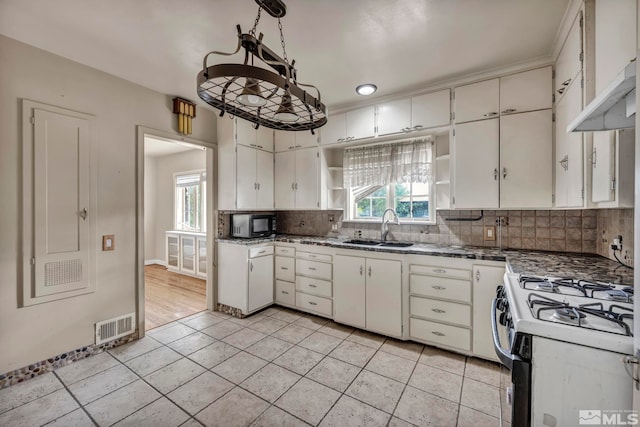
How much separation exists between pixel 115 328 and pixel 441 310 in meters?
3.13

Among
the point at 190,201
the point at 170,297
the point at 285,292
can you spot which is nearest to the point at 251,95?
the point at 285,292

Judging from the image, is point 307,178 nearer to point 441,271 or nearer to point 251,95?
point 441,271

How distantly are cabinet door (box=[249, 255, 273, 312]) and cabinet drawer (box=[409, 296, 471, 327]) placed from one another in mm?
1815

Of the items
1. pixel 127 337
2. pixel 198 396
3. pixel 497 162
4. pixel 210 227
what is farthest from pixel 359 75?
pixel 127 337

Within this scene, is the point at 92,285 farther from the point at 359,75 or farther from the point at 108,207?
the point at 359,75

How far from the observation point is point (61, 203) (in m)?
2.24

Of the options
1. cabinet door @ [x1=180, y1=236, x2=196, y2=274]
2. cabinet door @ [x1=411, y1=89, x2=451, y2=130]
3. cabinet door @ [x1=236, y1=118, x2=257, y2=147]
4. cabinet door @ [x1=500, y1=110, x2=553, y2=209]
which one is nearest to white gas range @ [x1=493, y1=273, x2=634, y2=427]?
cabinet door @ [x1=500, y1=110, x2=553, y2=209]

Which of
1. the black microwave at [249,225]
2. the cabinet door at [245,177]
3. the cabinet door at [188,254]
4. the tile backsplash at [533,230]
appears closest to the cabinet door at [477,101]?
the tile backsplash at [533,230]

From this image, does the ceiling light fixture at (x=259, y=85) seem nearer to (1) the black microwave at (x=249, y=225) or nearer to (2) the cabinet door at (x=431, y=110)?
(2) the cabinet door at (x=431, y=110)

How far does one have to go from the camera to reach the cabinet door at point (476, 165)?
2430 mm

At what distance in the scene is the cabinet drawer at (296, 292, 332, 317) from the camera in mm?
3131

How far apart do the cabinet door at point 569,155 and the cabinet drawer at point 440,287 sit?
982 millimetres

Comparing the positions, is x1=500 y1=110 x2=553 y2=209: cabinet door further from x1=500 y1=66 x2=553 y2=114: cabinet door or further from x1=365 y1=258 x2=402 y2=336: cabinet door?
x1=365 y1=258 x2=402 y2=336: cabinet door

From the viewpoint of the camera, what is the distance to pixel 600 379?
0.88m
